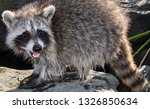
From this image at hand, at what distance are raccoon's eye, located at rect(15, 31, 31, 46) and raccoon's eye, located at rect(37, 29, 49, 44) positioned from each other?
0.43 ft

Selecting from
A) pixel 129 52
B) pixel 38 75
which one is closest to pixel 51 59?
pixel 38 75

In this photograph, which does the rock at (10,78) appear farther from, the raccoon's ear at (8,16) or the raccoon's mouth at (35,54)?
the raccoon's ear at (8,16)

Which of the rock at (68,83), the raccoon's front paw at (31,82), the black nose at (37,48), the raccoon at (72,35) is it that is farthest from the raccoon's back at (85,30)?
the black nose at (37,48)

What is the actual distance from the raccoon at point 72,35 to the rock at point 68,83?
0.49 ft

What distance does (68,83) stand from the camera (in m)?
7.21

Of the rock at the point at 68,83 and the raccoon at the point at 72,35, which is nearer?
the rock at the point at 68,83

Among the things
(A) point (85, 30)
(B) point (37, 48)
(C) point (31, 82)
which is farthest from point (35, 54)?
(A) point (85, 30)

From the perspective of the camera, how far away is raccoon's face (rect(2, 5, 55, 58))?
6.82 metres

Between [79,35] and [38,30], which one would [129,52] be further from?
[38,30]

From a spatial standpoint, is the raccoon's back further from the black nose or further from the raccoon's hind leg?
the black nose

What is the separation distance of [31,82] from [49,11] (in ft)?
3.11

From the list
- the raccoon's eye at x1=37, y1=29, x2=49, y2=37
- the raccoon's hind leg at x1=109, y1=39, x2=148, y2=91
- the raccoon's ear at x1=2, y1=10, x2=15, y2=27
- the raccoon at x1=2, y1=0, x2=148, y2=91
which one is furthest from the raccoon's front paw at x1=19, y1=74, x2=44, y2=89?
the raccoon's hind leg at x1=109, y1=39, x2=148, y2=91

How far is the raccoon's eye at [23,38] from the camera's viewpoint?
6.92m

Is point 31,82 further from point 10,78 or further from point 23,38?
point 23,38
